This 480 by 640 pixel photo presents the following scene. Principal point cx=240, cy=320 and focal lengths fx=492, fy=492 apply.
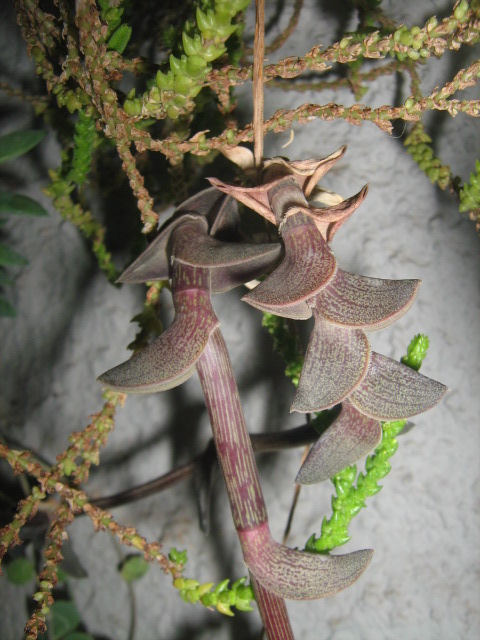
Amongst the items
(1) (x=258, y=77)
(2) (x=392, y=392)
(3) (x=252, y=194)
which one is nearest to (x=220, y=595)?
(2) (x=392, y=392)

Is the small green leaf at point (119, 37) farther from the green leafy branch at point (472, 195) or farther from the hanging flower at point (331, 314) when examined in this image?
the green leafy branch at point (472, 195)

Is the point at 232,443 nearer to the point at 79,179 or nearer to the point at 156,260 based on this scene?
the point at 156,260

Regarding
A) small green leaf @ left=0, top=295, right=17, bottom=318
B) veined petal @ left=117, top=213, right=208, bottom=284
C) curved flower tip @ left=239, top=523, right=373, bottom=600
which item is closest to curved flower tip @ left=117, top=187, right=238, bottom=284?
veined petal @ left=117, top=213, right=208, bottom=284

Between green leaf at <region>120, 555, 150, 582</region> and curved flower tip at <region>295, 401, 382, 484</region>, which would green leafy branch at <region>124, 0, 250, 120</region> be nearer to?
curved flower tip at <region>295, 401, 382, 484</region>

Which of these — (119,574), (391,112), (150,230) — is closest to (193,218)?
(150,230)

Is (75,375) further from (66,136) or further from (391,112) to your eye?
(391,112)

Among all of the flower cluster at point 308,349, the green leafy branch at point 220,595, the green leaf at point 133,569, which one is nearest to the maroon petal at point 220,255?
the flower cluster at point 308,349
